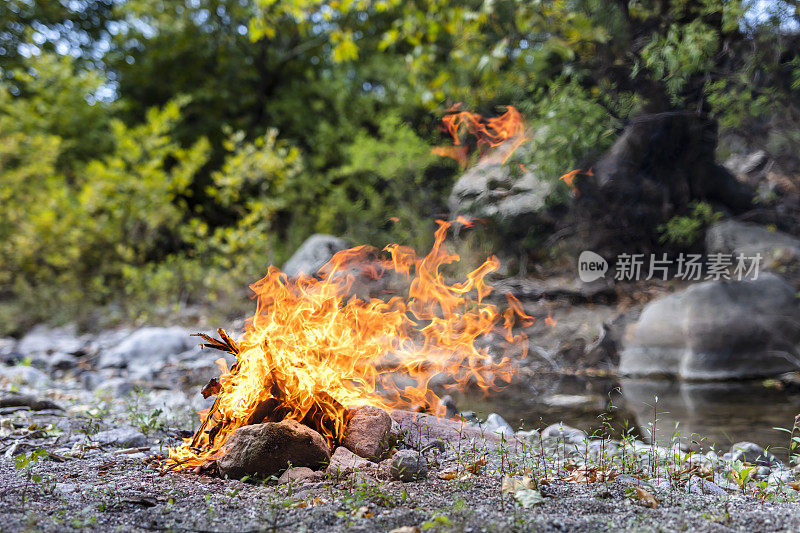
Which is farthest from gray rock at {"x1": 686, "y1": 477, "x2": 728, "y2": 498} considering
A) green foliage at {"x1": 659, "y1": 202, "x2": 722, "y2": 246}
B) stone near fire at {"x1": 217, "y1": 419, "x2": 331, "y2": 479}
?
green foliage at {"x1": 659, "y1": 202, "x2": 722, "y2": 246}

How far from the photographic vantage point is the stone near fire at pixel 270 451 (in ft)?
10.0

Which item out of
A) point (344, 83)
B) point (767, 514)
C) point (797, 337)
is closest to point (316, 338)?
point (767, 514)

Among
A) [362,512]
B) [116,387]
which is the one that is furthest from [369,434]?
[116,387]

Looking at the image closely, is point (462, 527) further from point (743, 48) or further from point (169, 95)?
point (169, 95)

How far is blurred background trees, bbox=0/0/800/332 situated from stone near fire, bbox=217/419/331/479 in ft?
Result: 17.1

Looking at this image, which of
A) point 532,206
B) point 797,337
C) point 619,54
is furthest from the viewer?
point 532,206

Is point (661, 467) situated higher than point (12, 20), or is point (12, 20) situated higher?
point (12, 20)

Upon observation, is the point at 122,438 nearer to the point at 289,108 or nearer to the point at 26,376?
the point at 26,376

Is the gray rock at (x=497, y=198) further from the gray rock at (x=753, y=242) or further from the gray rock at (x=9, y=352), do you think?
the gray rock at (x=9, y=352)

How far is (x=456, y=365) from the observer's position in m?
6.90

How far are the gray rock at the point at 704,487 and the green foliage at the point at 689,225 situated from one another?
532cm

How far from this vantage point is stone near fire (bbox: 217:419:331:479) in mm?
3059

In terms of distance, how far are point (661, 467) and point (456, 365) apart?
350cm

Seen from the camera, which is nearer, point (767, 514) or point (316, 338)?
point (767, 514)
